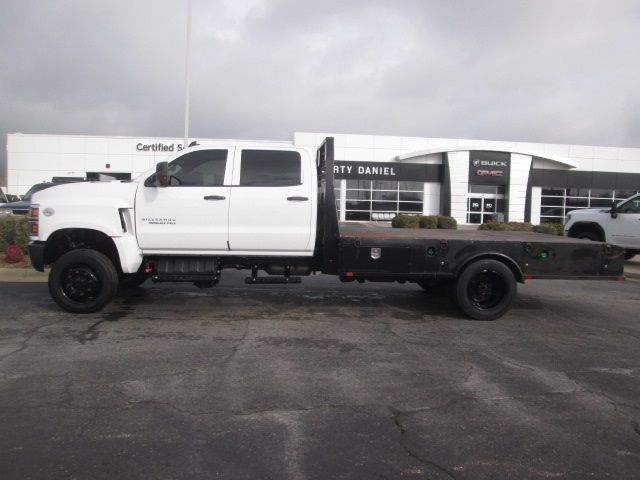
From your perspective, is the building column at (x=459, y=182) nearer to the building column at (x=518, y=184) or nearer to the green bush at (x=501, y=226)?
the building column at (x=518, y=184)

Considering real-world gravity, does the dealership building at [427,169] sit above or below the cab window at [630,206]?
above

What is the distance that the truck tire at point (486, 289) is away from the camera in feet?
22.5

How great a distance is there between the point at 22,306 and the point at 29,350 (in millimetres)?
2432

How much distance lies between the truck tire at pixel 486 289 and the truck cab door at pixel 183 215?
328 cm

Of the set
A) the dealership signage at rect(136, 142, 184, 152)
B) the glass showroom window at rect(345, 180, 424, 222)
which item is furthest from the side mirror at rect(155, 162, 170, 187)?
the dealership signage at rect(136, 142, 184, 152)

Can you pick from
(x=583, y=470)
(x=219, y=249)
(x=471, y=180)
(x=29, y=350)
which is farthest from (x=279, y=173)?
(x=471, y=180)

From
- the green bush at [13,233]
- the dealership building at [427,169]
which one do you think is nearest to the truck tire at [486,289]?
the green bush at [13,233]

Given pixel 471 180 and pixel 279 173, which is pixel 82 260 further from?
pixel 471 180

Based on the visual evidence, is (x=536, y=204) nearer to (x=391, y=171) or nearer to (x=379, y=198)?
(x=391, y=171)

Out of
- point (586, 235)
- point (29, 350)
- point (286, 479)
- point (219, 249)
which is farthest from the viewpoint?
point (586, 235)

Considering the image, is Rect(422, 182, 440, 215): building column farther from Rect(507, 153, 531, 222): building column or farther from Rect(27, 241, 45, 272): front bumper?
Rect(27, 241, 45, 272): front bumper

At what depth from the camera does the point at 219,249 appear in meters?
6.81

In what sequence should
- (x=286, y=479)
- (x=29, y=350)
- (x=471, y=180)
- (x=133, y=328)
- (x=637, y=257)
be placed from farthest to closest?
1. (x=471, y=180)
2. (x=637, y=257)
3. (x=133, y=328)
4. (x=29, y=350)
5. (x=286, y=479)

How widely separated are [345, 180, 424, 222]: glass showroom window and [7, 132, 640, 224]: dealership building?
68 mm
